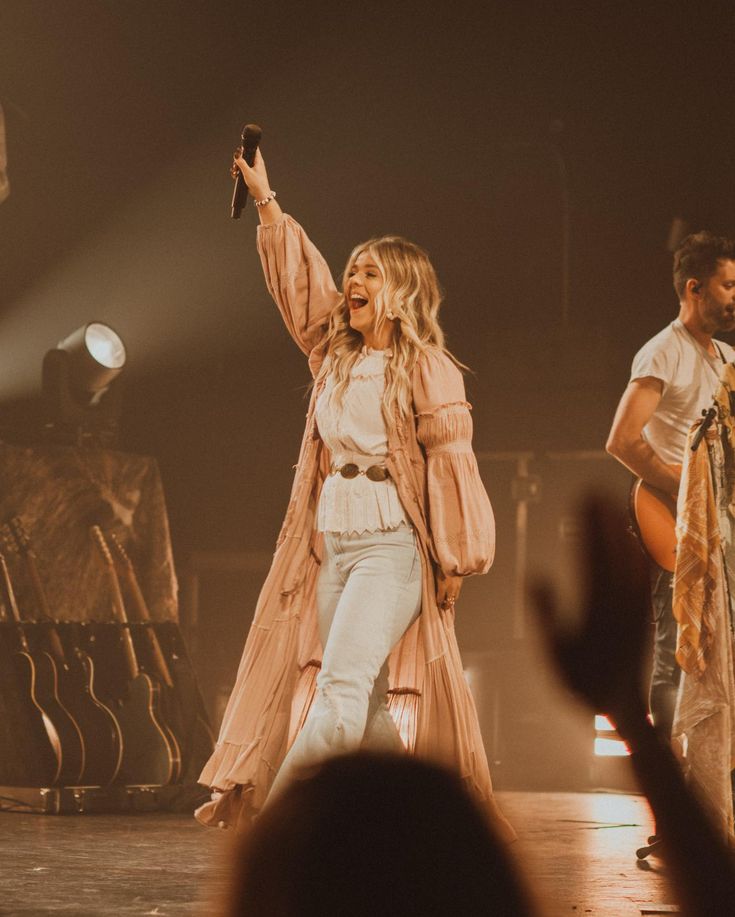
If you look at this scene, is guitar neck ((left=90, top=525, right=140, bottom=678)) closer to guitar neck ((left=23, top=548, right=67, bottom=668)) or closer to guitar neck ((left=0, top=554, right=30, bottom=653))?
guitar neck ((left=23, top=548, right=67, bottom=668))

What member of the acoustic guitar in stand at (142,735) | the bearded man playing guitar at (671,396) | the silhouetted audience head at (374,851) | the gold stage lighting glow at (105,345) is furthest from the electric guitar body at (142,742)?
the silhouetted audience head at (374,851)

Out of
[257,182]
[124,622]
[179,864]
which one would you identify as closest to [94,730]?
[124,622]

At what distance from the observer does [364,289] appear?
331 centimetres

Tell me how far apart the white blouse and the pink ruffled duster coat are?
0.13 feet

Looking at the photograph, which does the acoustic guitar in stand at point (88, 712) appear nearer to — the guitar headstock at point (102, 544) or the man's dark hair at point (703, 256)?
the guitar headstock at point (102, 544)

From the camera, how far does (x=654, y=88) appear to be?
238 inches

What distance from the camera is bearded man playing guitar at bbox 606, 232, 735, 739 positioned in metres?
3.83

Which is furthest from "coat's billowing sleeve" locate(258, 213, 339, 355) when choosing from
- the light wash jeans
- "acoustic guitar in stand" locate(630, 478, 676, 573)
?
"acoustic guitar in stand" locate(630, 478, 676, 573)

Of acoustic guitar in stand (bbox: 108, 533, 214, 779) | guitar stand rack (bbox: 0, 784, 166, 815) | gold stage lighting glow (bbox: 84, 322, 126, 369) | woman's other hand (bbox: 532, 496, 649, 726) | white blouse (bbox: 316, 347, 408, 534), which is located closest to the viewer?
woman's other hand (bbox: 532, 496, 649, 726)

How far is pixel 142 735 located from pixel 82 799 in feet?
1.26

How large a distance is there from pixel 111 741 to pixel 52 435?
5.28 ft

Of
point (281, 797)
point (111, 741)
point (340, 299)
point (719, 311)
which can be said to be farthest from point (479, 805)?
point (111, 741)

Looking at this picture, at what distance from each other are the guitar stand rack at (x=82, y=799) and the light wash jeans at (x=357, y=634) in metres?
1.95

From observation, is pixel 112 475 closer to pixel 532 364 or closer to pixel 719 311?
pixel 532 364
